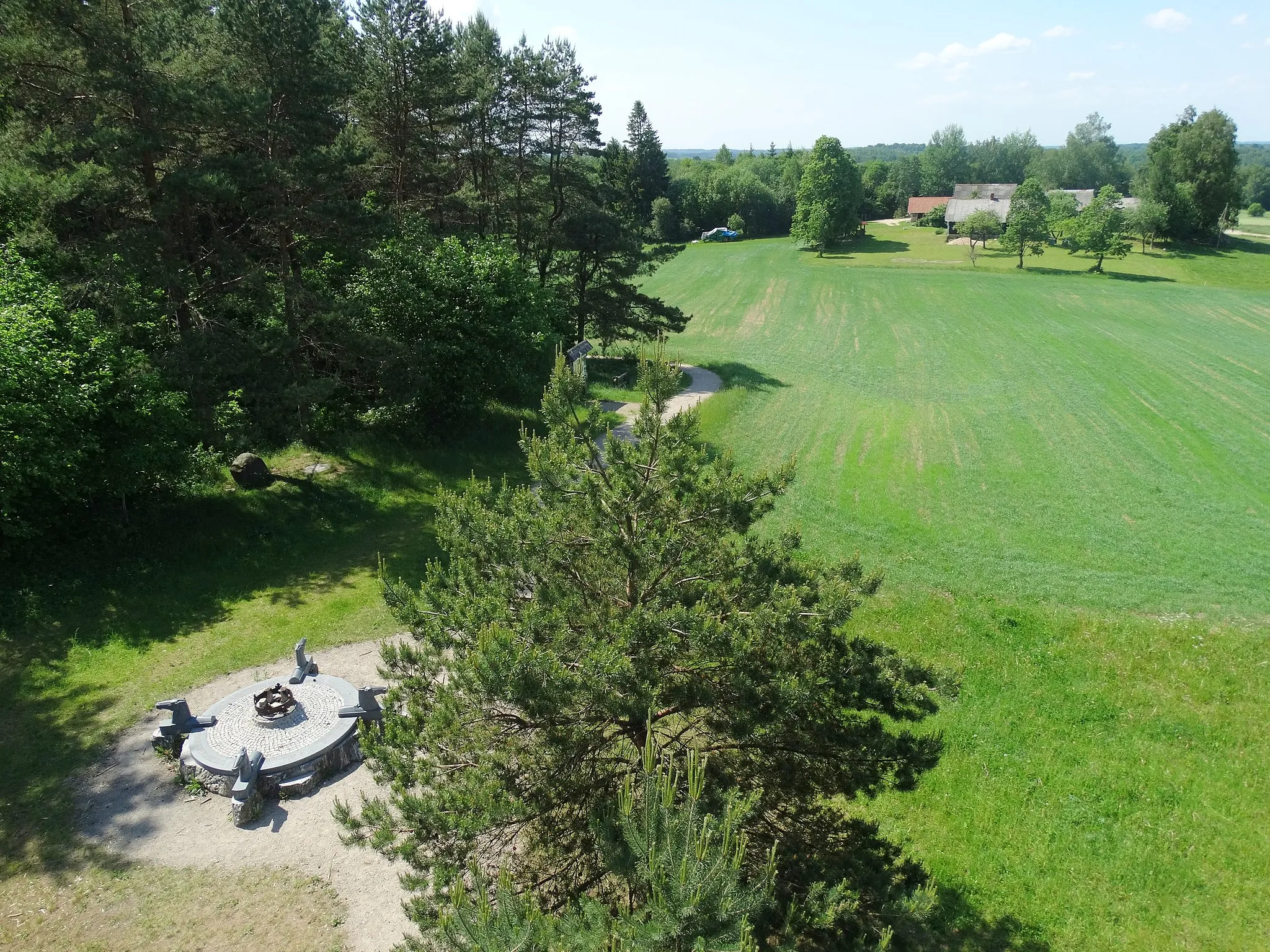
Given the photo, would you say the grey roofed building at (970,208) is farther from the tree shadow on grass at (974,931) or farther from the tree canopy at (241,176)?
the tree shadow on grass at (974,931)

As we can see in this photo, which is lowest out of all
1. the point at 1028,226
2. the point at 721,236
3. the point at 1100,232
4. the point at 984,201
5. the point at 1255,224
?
the point at 721,236

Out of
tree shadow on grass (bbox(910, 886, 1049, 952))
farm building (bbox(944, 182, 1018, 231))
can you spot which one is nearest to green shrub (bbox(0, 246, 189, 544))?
tree shadow on grass (bbox(910, 886, 1049, 952))

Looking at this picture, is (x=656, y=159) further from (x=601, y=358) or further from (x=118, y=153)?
(x=118, y=153)

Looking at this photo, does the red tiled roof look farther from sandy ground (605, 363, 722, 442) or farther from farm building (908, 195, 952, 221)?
sandy ground (605, 363, 722, 442)

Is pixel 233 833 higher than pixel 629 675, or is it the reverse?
pixel 629 675

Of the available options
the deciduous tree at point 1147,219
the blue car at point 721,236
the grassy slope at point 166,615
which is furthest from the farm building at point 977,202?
the grassy slope at point 166,615

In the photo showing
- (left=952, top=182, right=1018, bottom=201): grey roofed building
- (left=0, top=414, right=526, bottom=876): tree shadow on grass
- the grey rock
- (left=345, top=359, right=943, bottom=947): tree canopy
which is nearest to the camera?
(left=345, top=359, right=943, bottom=947): tree canopy

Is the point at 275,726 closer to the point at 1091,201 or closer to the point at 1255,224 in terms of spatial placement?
the point at 1091,201

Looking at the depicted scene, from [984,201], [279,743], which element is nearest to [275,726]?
[279,743]
